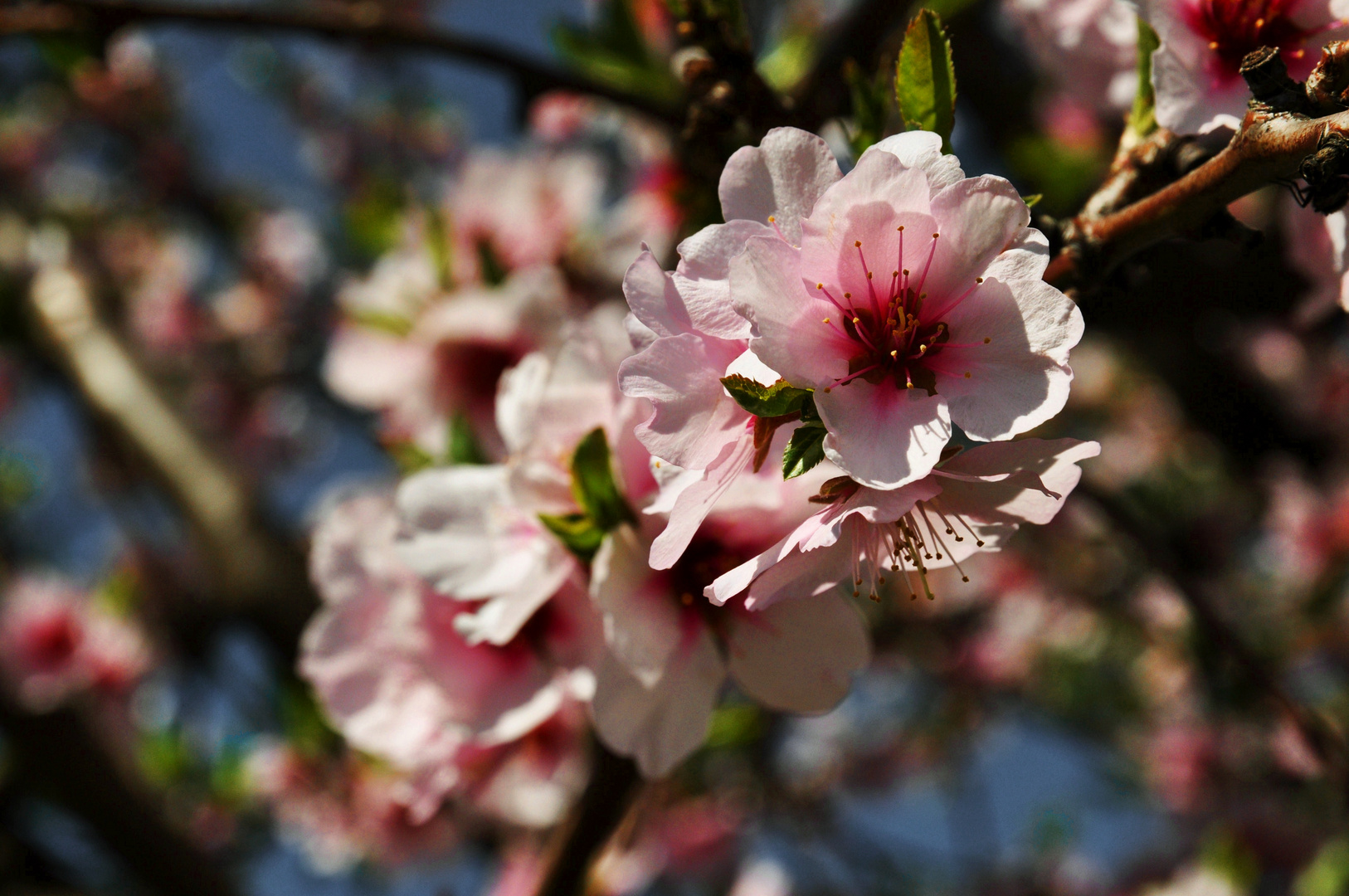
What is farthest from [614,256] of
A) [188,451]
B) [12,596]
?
[12,596]

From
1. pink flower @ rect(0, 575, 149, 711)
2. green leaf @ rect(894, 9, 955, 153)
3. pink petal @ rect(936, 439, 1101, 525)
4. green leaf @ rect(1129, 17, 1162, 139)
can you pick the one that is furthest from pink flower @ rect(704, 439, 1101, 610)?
pink flower @ rect(0, 575, 149, 711)

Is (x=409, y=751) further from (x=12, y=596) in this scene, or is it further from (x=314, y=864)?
(x=12, y=596)

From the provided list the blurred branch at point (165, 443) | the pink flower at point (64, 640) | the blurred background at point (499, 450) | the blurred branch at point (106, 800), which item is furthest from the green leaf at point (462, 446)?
the pink flower at point (64, 640)

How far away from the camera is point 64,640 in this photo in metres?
3.02

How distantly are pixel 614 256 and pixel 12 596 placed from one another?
8.33 ft

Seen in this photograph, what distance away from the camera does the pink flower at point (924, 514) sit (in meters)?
0.52

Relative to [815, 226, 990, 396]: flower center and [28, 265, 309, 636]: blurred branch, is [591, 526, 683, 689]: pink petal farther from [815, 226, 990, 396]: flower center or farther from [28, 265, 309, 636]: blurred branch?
[28, 265, 309, 636]: blurred branch

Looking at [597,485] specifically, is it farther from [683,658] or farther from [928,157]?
[928,157]

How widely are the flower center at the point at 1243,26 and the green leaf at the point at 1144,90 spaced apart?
32mm

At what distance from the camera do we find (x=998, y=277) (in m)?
0.54

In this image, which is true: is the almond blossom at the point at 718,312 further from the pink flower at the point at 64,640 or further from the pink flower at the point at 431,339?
the pink flower at the point at 64,640

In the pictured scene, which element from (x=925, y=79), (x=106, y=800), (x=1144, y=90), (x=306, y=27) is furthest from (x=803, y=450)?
(x=106, y=800)

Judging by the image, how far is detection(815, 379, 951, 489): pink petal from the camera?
0.50 metres

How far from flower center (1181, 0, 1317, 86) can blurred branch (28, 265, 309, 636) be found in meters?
1.96
